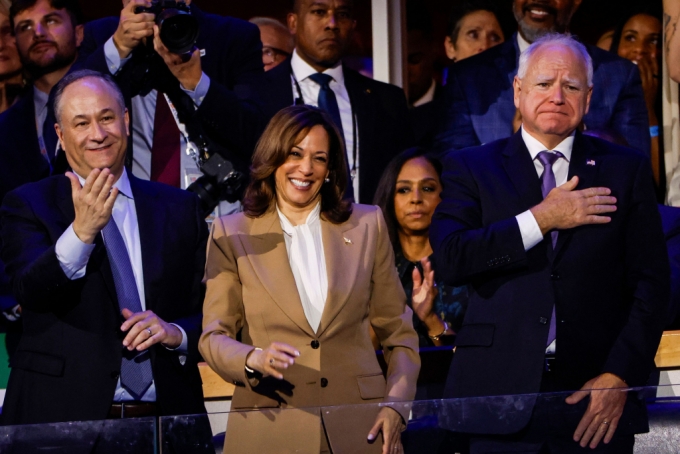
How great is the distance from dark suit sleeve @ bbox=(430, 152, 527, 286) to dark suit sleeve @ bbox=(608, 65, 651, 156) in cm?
134

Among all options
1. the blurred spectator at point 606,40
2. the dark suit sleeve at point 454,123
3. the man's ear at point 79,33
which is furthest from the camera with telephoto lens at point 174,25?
the blurred spectator at point 606,40

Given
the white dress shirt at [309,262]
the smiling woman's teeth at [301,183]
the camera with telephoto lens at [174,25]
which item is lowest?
the white dress shirt at [309,262]

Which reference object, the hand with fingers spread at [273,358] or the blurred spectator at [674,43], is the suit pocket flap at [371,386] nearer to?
the hand with fingers spread at [273,358]

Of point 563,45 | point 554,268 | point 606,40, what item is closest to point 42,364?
point 554,268

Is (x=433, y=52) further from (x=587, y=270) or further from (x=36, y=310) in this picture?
(x=36, y=310)

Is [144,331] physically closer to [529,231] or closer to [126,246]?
[126,246]

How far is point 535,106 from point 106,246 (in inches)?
46.8

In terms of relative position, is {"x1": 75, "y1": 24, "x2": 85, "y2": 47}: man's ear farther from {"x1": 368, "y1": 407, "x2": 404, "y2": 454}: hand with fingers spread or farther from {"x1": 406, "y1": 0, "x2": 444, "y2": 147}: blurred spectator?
{"x1": 368, "y1": 407, "x2": 404, "y2": 454}: hand with fingers spread

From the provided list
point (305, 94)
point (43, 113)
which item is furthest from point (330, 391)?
point (43, 113)

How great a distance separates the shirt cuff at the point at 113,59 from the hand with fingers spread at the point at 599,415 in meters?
1.87

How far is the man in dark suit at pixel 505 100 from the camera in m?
3.74

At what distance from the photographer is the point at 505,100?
381cm

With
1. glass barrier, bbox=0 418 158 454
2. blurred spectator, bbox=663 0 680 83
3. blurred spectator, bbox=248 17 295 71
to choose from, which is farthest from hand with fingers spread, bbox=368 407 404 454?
blurred spectator, bbox=248 17 295 71

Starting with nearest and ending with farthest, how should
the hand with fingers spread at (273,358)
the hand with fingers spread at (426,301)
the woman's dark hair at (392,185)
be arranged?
the hand with fingers spread at (273,358) < the hand with fingers spread at (426,301) < the woman's dark hair at (392,185)
